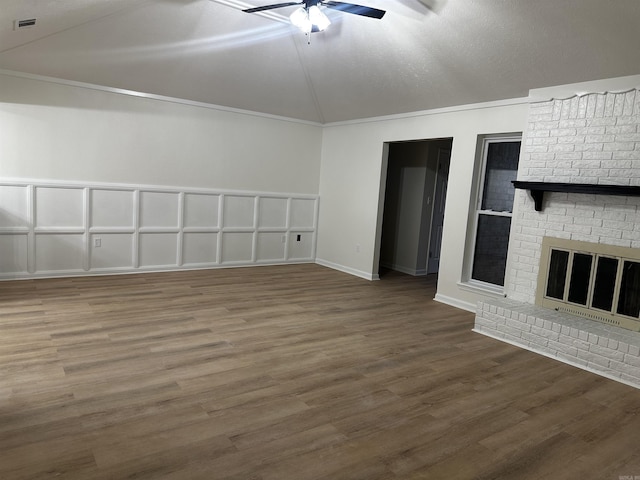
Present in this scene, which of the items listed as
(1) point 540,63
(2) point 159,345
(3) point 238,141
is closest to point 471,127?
(1) point 540,63

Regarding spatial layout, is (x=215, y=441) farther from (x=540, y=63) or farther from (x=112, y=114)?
(x=112, y=114)

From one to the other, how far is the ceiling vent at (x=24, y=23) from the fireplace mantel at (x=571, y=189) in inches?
188

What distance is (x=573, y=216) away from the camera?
4082 millimetres

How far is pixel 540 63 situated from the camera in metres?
3.96

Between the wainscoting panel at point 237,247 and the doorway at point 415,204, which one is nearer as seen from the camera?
the wainscoting panel at point 237,247

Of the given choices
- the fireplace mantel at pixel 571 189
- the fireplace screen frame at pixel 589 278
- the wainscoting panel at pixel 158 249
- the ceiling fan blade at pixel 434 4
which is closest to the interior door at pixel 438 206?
the fireplace mantel at pixel 571 189

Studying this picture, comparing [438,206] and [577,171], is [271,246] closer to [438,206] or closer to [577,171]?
[438,206]

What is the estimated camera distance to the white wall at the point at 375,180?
511cm

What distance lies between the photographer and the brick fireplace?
3590 millimetres

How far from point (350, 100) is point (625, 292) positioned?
13.6 feet

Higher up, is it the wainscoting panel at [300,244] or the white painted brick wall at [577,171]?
the white painted brick wall at [577,171]

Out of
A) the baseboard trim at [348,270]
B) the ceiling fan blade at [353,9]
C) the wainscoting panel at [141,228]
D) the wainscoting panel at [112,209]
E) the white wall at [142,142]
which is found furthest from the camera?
the baseboard trim at [348,270]

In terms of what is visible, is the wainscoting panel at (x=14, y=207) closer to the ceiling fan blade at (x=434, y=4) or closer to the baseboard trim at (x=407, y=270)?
the ceiling fan blade at (x=434, y=4)

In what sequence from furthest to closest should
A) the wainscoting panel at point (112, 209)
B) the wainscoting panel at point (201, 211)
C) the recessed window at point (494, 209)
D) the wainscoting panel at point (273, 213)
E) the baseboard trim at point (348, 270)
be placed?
the wainscoting panel at point (273, 213) → the baseboard trim at point (348, 270) → the wainscoting panel at point (201, 211) → the wainscoting panel at point (112, 209) → the recessed window at point (494, 209)
